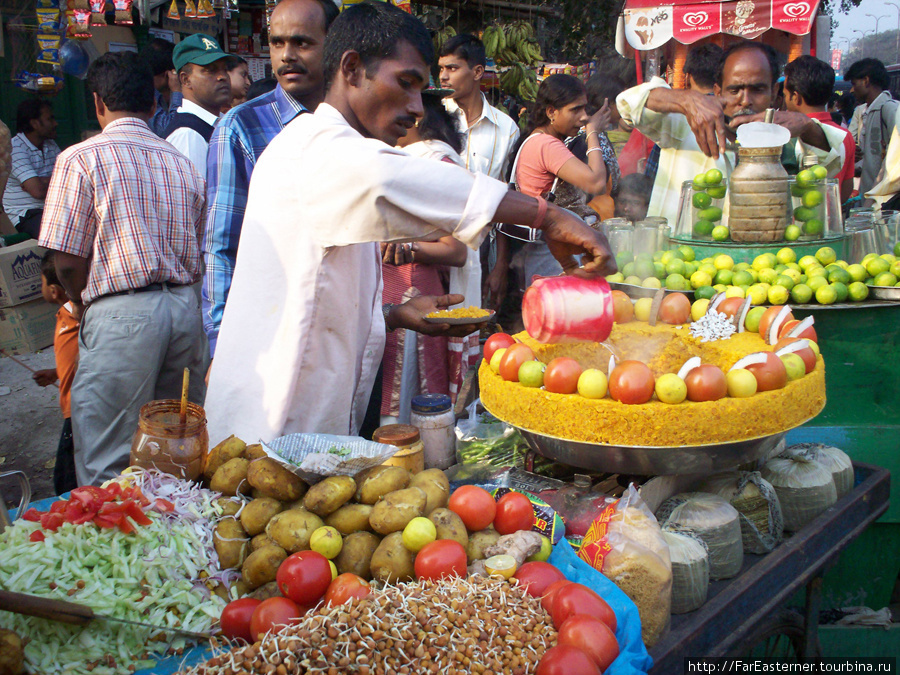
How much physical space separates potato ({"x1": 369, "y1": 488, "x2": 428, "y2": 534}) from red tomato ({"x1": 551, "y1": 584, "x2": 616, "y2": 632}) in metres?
0.35

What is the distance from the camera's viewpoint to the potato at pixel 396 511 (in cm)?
149

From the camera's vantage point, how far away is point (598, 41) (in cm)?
1387

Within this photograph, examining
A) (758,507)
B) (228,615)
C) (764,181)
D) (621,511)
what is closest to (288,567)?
(228,615)

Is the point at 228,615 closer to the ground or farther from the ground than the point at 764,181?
closer to the ground

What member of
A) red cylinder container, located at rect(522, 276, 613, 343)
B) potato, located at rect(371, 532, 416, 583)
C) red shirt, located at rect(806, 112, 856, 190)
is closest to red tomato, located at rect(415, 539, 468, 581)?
potato, located at rect(371, 532, 416, 583)

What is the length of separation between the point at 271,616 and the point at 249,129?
76.6 inches

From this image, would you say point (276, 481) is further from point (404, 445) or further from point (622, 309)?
point (622, 309)

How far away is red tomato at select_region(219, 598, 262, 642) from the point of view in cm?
138

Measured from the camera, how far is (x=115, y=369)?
305 cm

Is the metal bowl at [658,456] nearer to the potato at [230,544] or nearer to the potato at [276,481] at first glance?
the potato at [276,481]

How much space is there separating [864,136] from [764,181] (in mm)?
5479

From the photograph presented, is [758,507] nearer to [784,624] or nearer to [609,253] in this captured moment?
[784,624]

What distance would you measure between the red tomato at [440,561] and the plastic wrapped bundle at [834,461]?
4.58 feet

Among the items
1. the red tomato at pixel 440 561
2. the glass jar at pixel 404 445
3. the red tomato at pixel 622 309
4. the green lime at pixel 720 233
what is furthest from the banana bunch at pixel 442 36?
the red tomato at pixel 440 561
